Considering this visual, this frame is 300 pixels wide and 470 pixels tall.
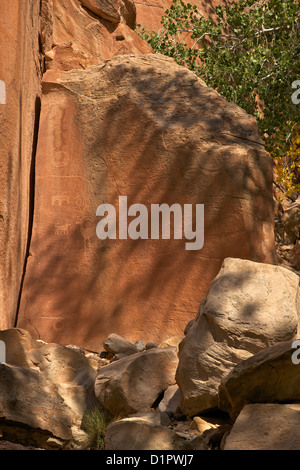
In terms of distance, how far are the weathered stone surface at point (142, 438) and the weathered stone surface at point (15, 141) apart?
2.01 meters

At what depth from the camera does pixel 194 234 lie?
542 centimetres

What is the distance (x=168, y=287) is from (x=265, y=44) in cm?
774

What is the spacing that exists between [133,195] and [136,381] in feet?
7.16

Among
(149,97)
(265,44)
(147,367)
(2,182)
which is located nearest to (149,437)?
(147,367)

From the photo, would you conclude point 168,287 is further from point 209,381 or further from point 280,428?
point 280,428

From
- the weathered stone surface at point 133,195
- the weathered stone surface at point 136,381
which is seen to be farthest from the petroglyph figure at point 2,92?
the weathered stone surface at point 136,381

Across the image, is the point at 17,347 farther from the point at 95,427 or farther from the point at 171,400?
the point at 171,400

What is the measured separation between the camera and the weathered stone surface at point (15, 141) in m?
4.98

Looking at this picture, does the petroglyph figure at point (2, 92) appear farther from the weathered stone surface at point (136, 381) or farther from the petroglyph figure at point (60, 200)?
the weathered stone surface at point (136, 381)

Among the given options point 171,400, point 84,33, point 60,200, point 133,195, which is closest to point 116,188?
point 133,195

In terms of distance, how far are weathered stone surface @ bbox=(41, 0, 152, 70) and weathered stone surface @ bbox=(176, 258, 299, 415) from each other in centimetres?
398

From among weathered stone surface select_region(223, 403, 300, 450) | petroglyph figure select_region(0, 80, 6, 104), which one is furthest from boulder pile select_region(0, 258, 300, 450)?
petroglyph figure select_region(0, 80, 6, 104)

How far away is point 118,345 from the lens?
513 centimetres

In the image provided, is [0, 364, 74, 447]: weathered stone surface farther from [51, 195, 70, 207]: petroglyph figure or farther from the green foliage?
the green foliage
